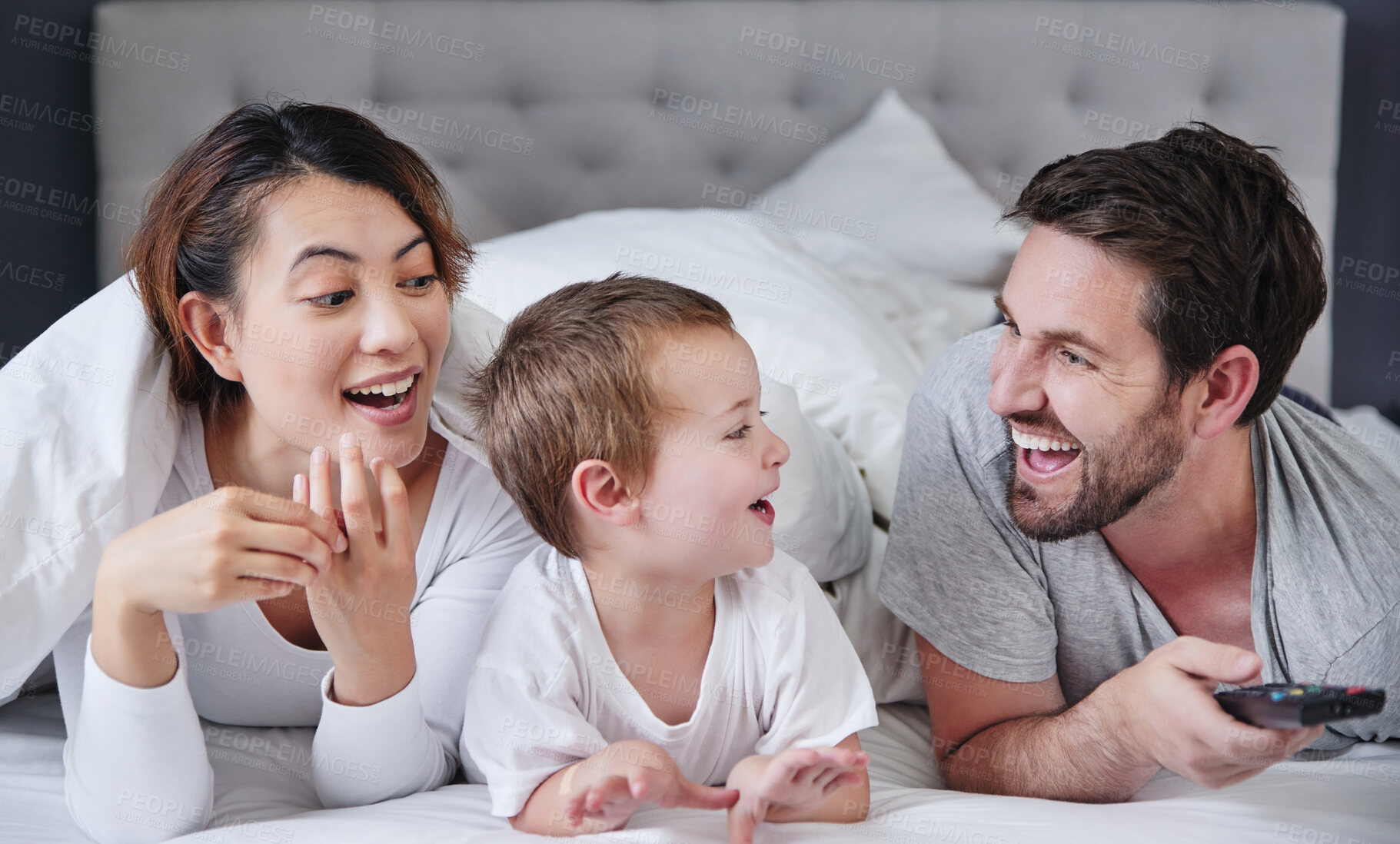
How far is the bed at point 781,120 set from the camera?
5.07 feet

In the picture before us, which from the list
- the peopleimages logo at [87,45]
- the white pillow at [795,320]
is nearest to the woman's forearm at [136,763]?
the white pillow at [795,320]

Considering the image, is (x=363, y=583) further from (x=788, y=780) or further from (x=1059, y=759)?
(x=1059, y=759)

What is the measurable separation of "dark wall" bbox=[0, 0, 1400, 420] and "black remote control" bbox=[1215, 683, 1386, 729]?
151cm

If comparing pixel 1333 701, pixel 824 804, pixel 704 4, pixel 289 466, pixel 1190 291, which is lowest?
pixel 824 804

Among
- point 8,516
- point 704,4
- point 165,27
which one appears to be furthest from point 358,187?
point 704,4

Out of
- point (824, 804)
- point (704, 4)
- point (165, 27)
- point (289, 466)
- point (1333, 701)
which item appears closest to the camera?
point (1333, 701)

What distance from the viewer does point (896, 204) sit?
1882 millimetres

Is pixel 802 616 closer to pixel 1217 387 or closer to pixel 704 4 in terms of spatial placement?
pixel 1217 387

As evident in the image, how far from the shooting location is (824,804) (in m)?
0.91

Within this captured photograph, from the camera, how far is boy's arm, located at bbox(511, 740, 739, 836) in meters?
0.79

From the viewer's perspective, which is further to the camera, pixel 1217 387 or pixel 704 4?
pixel 704 4

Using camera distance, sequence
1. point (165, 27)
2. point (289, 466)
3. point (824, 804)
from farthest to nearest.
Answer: point (165, 27), point (289, 466), point (824, 804)

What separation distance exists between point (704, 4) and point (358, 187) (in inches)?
46.8

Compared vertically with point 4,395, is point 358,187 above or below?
above
